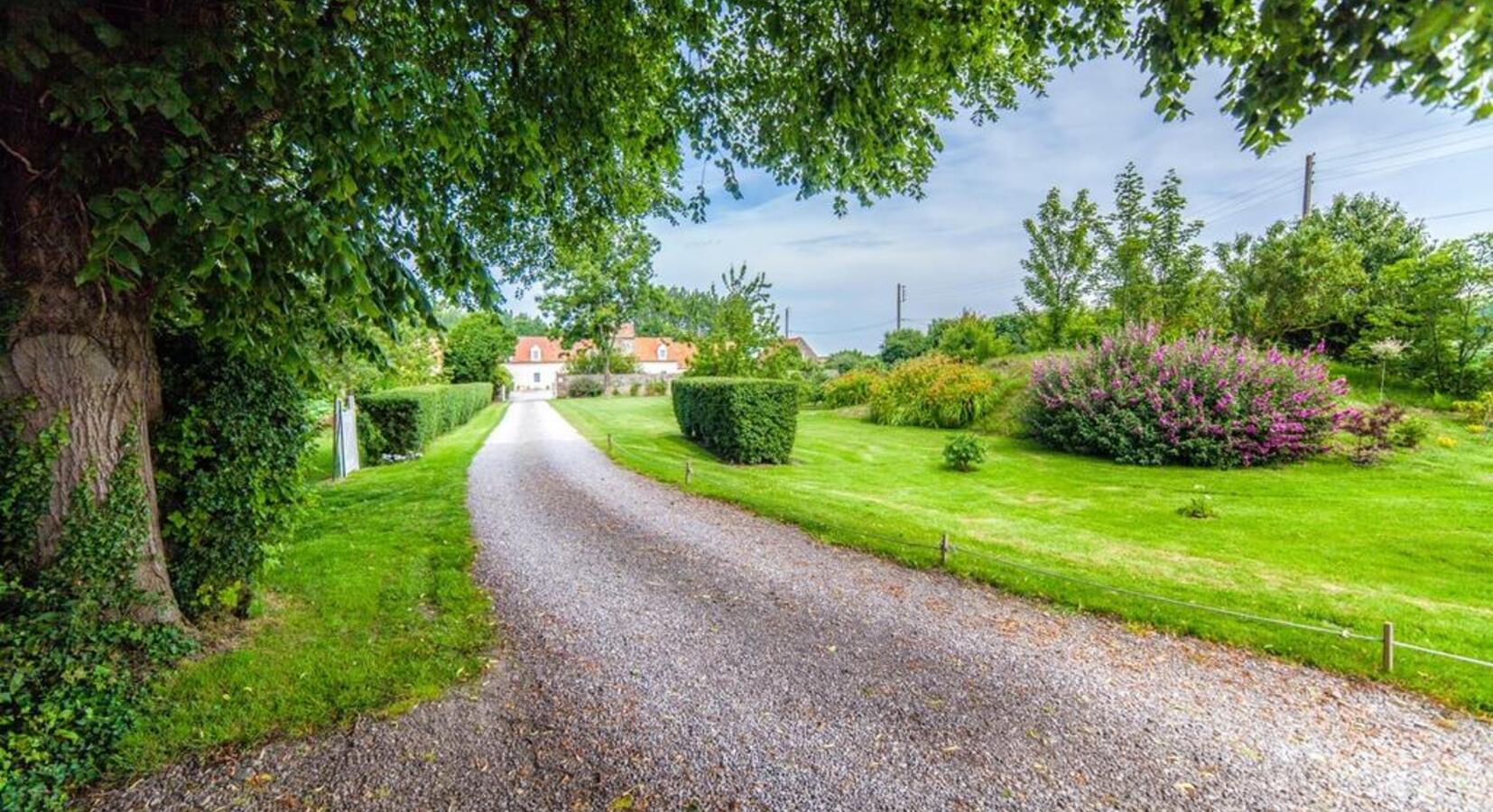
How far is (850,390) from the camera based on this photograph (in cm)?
2378

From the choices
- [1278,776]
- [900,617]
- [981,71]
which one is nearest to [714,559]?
[900,617]

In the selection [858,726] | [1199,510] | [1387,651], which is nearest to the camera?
[858,726]

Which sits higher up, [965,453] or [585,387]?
[585,387]

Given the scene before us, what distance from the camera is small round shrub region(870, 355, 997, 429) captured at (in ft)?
57.7

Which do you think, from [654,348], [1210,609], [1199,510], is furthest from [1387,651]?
[654,348]

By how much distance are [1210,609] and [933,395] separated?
14.0 m

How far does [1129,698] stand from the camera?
3361mm

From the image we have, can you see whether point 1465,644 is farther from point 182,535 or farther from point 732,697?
point 182,535

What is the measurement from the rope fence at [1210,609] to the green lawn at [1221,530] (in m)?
0.05

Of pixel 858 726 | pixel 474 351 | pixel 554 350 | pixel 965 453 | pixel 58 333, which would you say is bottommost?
pixel 858 726

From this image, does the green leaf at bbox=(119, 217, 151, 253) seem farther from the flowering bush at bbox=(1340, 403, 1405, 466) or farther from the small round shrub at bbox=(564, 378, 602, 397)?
the small round shrub at bbox=(564, 378, 602, 397)

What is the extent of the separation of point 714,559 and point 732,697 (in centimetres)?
253

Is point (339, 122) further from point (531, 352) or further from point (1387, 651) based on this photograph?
point (531, 352)

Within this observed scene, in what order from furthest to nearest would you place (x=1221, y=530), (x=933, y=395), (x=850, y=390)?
(x=850, y=390) < (x=933, y=395) < (x=1221, y=530)
